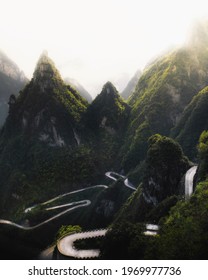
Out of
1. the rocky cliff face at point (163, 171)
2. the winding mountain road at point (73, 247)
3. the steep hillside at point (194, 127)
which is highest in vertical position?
the steep hillside at point (194, 127)

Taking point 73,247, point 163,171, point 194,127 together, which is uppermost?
point 194,127

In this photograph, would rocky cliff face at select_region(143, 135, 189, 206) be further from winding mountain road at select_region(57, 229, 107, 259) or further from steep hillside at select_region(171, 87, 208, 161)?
steep hillside at select_region(171, 87, 208, 161)

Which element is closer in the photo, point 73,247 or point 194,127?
point 73,247

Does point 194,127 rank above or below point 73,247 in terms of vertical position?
above

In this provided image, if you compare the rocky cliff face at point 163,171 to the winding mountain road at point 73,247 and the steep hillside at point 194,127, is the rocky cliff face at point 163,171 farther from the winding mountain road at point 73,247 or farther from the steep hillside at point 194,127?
the steep hillside at point 194,127

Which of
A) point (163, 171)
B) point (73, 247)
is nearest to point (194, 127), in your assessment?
point (163, 171)

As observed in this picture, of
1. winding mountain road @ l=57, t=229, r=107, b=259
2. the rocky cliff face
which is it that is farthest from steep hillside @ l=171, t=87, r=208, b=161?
winding mountain road @ l=57, t=229, r=107, b=259

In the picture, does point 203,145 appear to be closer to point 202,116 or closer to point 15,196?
point 202,116

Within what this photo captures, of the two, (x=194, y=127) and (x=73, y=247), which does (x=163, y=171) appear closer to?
(x=73, y=247)

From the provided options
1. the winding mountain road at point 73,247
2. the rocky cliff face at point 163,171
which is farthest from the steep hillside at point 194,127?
the winding mountain road at point 73,247

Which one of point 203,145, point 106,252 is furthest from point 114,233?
point 203,145

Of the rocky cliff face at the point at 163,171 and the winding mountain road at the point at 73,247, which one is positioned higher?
the rocky cliff face at the point at 163,171
